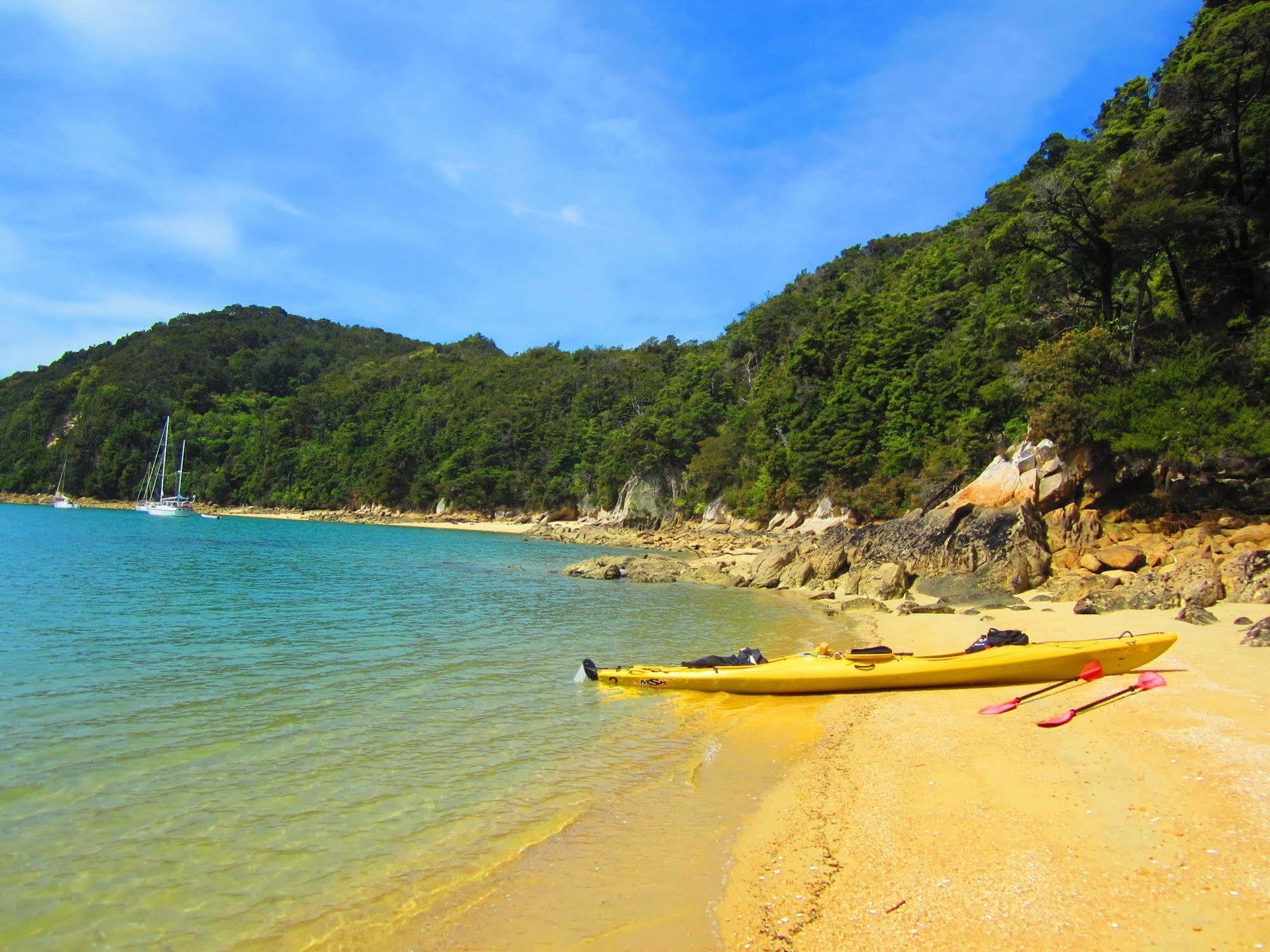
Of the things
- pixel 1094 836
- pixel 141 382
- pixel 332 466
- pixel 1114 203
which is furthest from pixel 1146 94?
pixel 141 382

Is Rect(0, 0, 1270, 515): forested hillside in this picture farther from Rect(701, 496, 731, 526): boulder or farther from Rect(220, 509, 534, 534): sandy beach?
Rect(220, 509, 534, 534): sandy beach

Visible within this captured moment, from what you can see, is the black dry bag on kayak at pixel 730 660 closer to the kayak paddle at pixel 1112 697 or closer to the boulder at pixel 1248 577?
the kayak paddle at pixel 1112 697

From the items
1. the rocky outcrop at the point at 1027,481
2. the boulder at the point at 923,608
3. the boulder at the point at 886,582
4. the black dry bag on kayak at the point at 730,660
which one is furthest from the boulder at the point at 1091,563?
the black dry bag on kayak at the point at 730,660

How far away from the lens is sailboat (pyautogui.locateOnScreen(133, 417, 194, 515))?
73.4m

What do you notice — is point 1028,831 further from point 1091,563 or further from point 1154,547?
point 1154,547

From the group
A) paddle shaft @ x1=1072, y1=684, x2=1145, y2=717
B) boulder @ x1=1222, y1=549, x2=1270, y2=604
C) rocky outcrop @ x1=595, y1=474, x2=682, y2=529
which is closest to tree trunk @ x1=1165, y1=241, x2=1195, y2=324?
boulder @ x1=1222, y1=549, x2=1270, y2=604

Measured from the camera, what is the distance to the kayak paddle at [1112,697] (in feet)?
22.4

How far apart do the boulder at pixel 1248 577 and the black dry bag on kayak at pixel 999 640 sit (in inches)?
212

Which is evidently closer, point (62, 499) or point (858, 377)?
point (858, 377)

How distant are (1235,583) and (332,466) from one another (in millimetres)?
91349

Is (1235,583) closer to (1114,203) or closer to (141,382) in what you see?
(1114,203)

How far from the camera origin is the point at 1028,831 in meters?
4.60

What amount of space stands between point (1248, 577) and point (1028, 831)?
11.0 meters

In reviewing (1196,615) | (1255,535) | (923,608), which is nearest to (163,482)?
(923,608)
